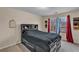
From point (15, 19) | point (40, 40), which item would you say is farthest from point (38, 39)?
point (15, 19)

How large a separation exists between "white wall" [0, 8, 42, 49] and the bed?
13cm

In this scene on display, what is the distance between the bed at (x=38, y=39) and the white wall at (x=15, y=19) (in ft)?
0.42

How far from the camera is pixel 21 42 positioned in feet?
5.86

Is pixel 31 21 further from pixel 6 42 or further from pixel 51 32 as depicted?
pixel 6 42

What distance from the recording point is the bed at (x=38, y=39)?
1560mm

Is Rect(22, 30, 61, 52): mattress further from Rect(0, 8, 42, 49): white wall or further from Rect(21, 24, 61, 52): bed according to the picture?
Rect(0, 8, 42, 49): white wall

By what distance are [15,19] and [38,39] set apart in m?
0.74

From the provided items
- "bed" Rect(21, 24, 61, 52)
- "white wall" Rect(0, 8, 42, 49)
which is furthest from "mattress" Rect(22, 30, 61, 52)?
"white wall" Rect(0, 8, 42, 49)

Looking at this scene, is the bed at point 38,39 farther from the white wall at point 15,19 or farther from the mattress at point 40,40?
the white wall at point 15,19

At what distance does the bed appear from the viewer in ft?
5.12

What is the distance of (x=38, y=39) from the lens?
163 cm

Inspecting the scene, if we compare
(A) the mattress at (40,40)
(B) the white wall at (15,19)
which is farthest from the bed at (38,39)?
(B) the white wall at (15,19)
